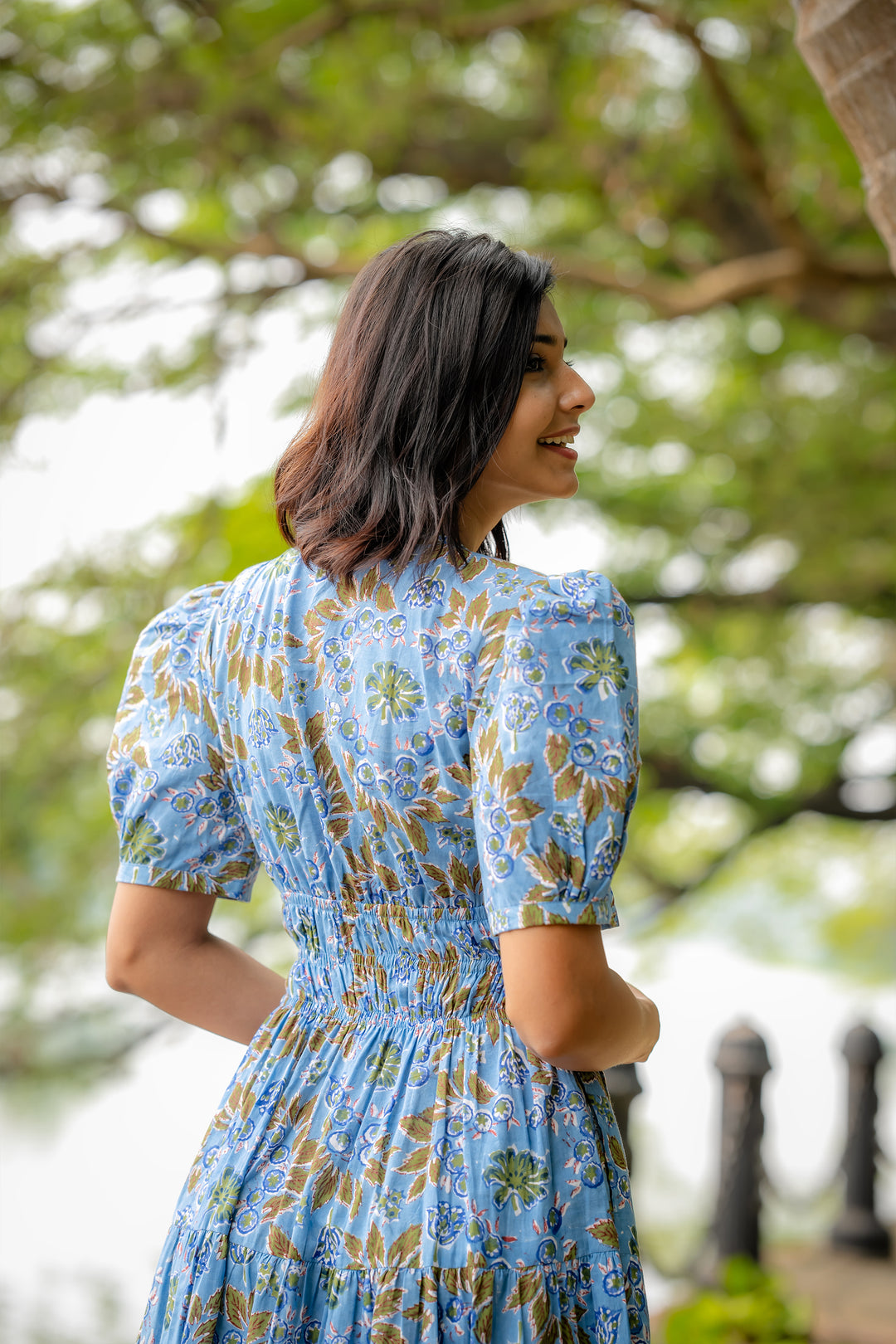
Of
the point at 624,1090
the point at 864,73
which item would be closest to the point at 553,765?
the point at 864,73

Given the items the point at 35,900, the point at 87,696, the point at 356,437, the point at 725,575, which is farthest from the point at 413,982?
the point at 725,575

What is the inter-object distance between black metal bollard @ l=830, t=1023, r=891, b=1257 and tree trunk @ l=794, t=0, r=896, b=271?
329 centimetres

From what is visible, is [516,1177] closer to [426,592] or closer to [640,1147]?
[426,592]

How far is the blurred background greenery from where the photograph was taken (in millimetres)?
4004

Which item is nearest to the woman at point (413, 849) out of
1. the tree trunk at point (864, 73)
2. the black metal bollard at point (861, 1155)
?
the tree trunk at point (864, 73)

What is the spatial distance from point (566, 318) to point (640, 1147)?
20.1 feet

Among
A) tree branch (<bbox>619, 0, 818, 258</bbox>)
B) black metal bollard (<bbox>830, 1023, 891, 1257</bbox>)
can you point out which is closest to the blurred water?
black metal bollard (<bbox>830, 1023, 891, 1257</bbox>)

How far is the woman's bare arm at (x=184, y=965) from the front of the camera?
120 centimetres

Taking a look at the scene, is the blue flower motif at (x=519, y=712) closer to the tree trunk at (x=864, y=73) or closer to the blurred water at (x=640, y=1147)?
the tree trunk at (x=864, y=73)

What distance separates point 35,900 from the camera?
5125 millimetres

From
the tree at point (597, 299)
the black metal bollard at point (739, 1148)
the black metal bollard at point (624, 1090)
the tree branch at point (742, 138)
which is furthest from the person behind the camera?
the tree at point (597, 299)

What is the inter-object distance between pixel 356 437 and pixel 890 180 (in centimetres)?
77

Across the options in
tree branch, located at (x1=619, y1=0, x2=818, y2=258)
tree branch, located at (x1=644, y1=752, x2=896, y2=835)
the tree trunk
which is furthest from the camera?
tree branch, located at (x1=644, y1=752, x2=896, y2=835)

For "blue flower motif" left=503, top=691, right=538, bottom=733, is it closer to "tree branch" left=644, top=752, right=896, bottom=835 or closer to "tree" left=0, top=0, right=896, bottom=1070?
"tree" left=0, top=0, right=896, bottom=1070
